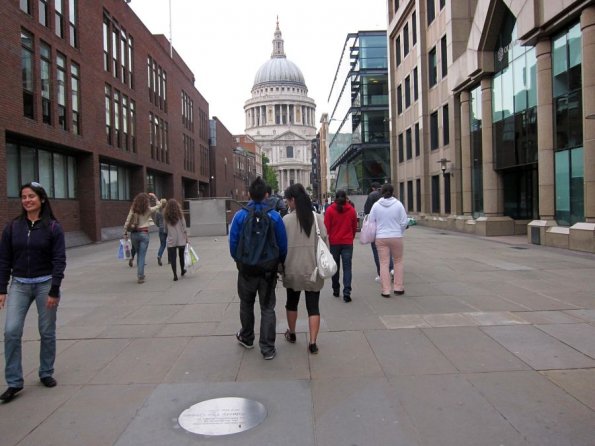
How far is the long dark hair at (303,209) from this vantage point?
5.25 m

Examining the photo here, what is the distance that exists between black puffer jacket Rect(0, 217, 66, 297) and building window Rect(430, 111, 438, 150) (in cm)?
2587

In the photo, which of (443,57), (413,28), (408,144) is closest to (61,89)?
(443,57)

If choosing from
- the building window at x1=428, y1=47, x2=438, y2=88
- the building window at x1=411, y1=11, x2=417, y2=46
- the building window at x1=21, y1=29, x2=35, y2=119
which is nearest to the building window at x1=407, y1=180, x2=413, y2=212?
the building window at x1=428, y1=47, x2=438, y2=88

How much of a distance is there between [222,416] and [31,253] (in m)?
2.19

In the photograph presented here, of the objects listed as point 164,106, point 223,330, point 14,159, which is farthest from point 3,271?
point 164,106

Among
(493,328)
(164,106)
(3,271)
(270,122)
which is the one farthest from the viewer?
(270,122)

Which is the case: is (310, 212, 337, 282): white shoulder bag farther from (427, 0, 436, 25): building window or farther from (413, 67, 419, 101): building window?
(413, 67, 419, 101): building window

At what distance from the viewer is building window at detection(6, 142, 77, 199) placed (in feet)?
58.6

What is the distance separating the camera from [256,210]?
5.03 metres

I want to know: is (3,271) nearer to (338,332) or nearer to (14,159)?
(338,332)

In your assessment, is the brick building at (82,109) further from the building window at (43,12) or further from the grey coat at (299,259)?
the grey coat at (299,259)

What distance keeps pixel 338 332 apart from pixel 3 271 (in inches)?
142

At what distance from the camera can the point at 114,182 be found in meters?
28.1

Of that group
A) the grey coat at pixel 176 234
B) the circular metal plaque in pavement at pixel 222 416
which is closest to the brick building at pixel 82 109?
the grey coat at pixel 176 234
